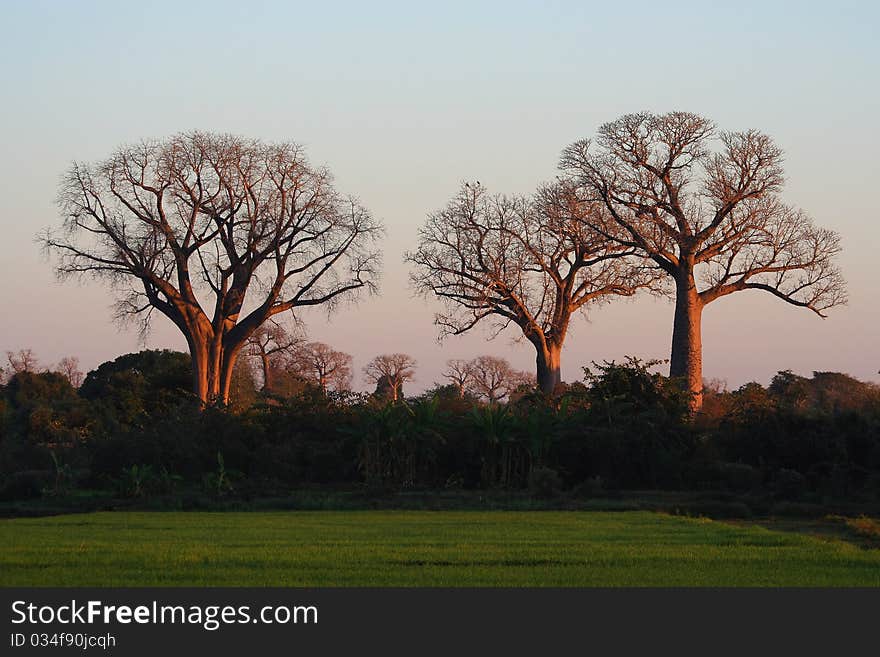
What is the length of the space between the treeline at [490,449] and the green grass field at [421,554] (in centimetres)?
686

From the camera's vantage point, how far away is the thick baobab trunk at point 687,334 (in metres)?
37.2

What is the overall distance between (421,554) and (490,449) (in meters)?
12.8

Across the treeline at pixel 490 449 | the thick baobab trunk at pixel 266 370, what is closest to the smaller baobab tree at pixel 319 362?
the thick baobab trunk at pixel 266 370

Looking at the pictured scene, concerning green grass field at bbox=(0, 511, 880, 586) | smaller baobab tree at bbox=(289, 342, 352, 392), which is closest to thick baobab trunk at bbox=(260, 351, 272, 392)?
smaller baobab tree at bbox=(289, 342, 352, 392)

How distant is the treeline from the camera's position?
23.1 m

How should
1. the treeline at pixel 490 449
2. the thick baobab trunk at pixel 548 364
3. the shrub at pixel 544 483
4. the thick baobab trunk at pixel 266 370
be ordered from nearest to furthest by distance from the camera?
1. the shrub at pixel 544 483
2. the treeline at pixel 490 449
3. the thick baobab trunk at pixel 548 364
4. the thick baobab trunk at pixel 266 370

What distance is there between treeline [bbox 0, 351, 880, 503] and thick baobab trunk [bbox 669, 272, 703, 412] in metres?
9.90

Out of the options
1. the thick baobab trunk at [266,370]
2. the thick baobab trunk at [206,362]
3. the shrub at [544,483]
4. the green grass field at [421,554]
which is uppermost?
the thick baobab trunk at [266,370]

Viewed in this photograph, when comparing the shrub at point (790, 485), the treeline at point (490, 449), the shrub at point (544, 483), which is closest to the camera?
→ the shrub at point (544, 483)

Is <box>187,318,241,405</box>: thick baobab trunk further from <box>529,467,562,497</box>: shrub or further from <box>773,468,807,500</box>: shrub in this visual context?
<box>773,468,807,500</box>: shrub

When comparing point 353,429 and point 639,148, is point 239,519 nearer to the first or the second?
point 353,429

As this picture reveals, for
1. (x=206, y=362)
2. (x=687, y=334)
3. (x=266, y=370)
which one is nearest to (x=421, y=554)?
(x=687, y=334)

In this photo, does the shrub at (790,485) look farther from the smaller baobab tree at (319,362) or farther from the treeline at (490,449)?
the smaller baobab tree at (319,362)

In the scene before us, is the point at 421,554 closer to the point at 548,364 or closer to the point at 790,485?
the point at 790,485
